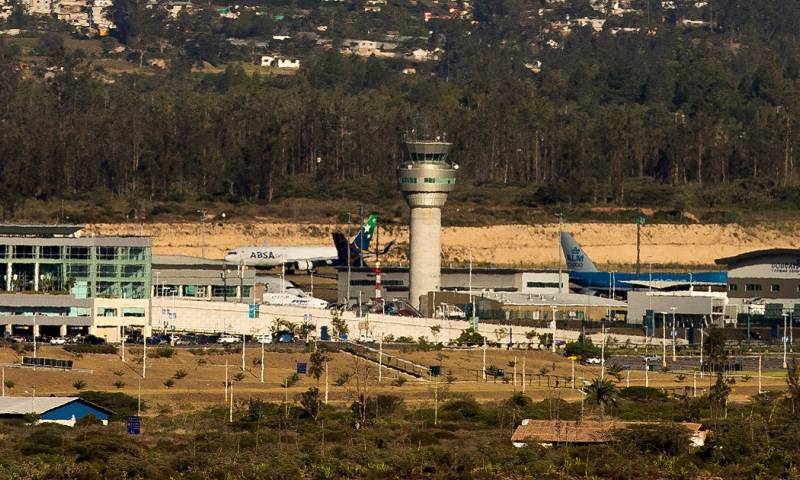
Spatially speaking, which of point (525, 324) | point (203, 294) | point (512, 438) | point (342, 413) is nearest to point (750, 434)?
point (512, 438)

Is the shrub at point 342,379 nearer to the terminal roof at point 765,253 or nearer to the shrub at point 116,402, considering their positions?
the shrub at point 116,402

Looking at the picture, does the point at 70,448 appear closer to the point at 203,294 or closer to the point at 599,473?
the point at 599,473

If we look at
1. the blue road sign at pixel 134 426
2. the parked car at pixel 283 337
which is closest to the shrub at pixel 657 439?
the blue road sign at pixel 134 426

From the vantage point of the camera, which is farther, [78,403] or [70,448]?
[78,403]

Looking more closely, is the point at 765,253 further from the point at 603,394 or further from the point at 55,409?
the point at 55,409

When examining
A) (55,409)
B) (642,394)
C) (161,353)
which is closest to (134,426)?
(55,409)

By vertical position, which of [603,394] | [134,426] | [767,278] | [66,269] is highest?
[134,426]

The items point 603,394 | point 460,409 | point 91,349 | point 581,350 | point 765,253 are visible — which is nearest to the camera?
point 603,394
